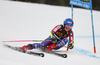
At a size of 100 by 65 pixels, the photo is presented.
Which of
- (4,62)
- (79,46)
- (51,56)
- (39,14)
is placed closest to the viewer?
(4,62)

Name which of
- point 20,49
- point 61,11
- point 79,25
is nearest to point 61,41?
point 20,49

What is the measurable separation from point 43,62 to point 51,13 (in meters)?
9.52

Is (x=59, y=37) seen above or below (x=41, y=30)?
above

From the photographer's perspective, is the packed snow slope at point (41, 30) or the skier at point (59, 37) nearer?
the packed snow slope at point (41, 30)

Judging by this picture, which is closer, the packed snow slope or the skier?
the packed snow slope

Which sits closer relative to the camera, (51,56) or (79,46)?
(51,56)

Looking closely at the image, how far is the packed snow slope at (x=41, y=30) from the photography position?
5.69 m

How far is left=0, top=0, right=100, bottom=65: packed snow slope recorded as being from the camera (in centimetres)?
569

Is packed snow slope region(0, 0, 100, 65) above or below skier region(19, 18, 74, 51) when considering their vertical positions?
below

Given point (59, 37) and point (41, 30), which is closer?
point (59, 37)

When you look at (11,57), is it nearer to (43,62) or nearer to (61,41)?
(43,62)

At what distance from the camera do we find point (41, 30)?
10.8m

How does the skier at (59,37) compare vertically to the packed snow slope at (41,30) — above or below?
above

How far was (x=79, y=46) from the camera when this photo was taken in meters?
8.48
